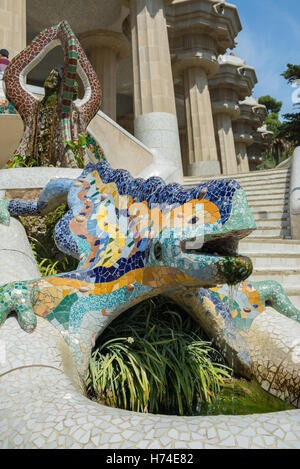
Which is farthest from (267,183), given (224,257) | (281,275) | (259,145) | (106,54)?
(259,145)

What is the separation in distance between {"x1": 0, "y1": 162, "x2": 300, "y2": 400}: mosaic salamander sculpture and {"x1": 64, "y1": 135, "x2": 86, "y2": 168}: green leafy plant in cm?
137

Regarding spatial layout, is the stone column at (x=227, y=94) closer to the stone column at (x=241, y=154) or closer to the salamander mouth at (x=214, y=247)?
the stone column at (x=241, y=154)

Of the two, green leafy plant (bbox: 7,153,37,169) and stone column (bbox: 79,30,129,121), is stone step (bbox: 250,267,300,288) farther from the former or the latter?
stone column (bbox: 79,30,129,121)

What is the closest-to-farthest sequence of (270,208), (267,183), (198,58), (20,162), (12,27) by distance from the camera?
(20,162), (270,208), (267,183), (12,27), (198,58)

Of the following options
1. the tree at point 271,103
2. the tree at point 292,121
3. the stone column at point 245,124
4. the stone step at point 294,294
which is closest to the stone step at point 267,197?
the stone step at point 294,294

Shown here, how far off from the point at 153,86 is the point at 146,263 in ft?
35.6

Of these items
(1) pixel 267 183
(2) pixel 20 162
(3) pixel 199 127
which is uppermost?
(3) pixel 199 127

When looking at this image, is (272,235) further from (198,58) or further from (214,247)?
(198,58)

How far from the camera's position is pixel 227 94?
22.8m

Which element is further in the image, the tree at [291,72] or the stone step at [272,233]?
Result: the tree at [291,72]

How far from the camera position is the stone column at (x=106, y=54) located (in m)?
16.5

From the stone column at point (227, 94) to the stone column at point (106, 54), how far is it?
708cm

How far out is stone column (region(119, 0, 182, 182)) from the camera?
11.8 metres

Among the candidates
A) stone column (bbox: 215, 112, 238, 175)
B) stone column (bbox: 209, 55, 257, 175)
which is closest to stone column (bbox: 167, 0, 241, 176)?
stone column (bbox: 209, 55, 257, 175)
